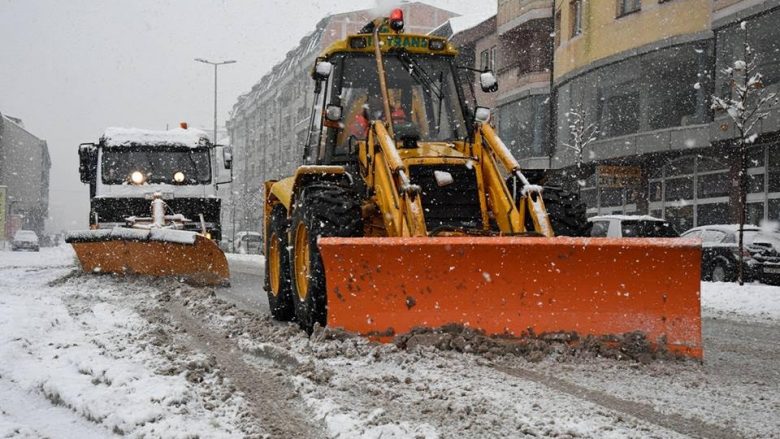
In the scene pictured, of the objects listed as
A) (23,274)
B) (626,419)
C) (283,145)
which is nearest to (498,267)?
(626,419)

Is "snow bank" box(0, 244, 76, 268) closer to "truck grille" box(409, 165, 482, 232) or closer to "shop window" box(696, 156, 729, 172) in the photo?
"truck grille" box(409, 165, 482, 232)

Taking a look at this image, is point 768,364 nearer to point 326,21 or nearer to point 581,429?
point 581,429

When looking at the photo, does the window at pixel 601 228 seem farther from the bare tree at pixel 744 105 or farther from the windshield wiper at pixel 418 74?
the windshield wiper at pixel 418 74

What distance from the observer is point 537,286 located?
5.02 m

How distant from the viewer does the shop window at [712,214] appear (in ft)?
67.7

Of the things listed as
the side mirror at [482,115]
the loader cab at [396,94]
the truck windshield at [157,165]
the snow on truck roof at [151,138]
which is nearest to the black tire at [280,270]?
the loader cab at [396,94]

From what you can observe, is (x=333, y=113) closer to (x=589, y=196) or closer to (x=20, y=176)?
(x=589, y=196)

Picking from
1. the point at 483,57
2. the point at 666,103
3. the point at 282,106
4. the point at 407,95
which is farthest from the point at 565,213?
the point at 282,106

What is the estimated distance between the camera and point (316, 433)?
3.35 meters

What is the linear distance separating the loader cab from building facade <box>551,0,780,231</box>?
12465 millimetres

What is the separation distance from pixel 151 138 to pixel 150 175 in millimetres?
705

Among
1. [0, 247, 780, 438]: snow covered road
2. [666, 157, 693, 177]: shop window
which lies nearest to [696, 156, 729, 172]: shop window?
[666, 157, 693, 177]: shop window

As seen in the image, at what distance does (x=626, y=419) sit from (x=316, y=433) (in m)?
1.34

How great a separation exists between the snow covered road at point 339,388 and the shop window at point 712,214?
1532 centimetres
